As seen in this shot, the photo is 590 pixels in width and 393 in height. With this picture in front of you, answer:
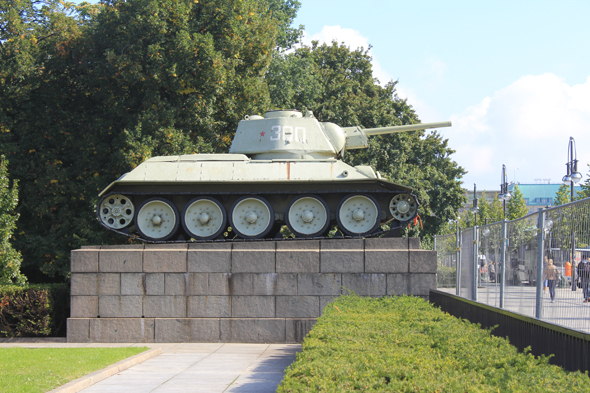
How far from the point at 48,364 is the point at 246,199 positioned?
6.87 metres

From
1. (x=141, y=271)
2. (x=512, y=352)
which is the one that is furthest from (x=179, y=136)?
(x=512, y=352)

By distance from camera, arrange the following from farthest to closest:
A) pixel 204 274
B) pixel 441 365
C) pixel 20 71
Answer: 1. pixel 20 71
2. pixel 204 274
3. pixel 441 365

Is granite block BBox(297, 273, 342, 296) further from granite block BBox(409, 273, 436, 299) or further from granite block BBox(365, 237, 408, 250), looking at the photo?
granite block BBox(409, 273, 436, 299)

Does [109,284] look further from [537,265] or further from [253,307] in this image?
[537,265]

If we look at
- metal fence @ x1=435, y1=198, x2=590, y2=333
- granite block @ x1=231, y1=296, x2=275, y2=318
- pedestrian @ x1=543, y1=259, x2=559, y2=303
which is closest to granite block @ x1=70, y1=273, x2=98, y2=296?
granite block @ x1=231, y1=296, x2=275, y2=318

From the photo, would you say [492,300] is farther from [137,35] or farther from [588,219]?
[137,35]

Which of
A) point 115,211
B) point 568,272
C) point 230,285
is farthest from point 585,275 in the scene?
point 115,211

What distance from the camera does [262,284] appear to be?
1319cm

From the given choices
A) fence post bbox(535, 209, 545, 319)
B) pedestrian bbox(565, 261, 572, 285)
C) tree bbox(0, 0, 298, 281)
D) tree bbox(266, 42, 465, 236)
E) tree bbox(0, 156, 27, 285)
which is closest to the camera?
pedestrian bbox(565, 261, 572, 285)

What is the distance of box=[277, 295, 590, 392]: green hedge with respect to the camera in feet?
14.1

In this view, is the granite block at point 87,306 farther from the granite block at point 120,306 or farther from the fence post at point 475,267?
the fence post at point 475,267

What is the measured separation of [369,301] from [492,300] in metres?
2.54

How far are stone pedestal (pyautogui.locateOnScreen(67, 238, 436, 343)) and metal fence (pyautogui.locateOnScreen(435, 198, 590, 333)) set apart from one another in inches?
81.2

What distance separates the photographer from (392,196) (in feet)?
50.1
